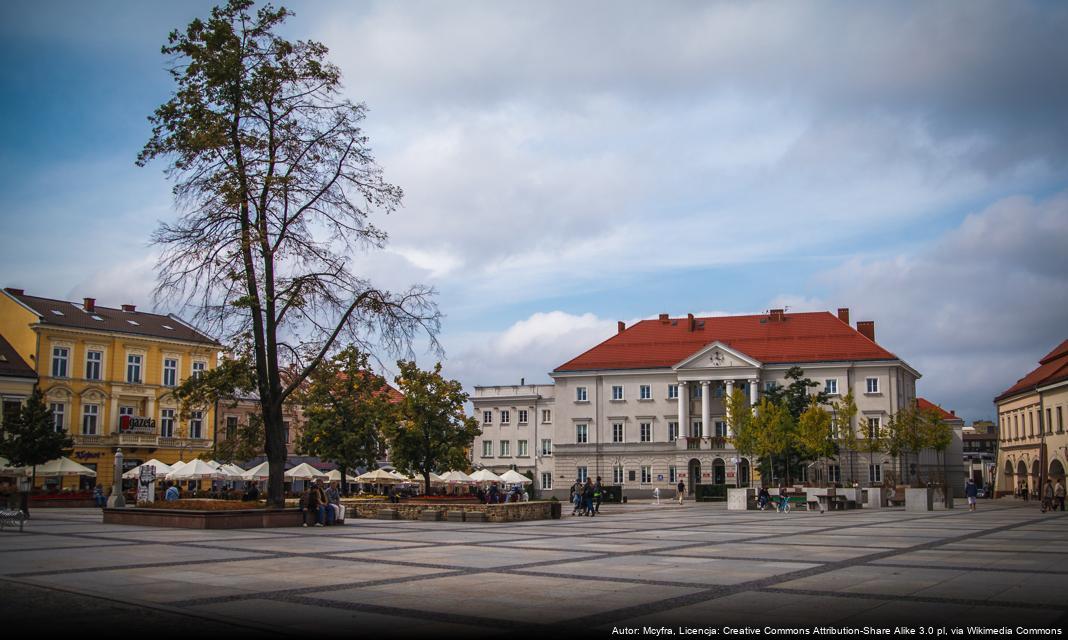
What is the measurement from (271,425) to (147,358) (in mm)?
42034

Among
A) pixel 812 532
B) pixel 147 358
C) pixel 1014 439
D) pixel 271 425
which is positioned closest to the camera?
pixel 812 532

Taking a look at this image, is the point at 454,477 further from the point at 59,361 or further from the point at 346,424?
the point at 59,361

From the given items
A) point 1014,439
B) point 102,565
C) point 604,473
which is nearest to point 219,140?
point 102,565

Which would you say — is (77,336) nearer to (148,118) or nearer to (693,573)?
(148,118)

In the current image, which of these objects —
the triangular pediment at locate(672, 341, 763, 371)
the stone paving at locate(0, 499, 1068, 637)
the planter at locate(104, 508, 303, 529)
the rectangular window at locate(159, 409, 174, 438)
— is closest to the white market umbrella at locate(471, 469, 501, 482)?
the planter at locate(104, 508, 303, 529)

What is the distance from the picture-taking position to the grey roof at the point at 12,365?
58250mm

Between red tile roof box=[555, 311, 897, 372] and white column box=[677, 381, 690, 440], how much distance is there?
2594 mm

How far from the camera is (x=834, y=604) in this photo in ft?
38.6

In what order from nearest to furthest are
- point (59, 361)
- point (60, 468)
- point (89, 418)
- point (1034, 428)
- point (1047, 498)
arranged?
point (1047, 498) < point (60, 468) < point (59, 361) < point (89, 418) < point (1034, 428)

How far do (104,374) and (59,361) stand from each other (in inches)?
124

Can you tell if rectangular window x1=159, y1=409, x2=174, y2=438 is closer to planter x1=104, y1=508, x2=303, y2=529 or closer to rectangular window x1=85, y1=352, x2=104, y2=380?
rectangular window x1=85, y1=352, x2=104, y2=380

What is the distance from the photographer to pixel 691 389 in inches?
3297

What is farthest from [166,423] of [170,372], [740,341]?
[740,341]

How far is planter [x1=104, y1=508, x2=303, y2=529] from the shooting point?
2691cm
